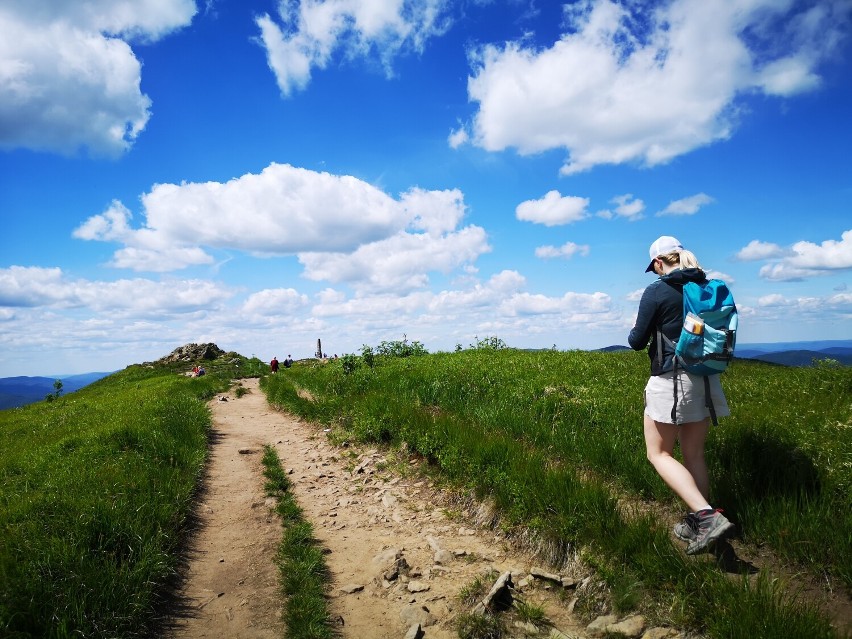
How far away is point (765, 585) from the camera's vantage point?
4.17 meters

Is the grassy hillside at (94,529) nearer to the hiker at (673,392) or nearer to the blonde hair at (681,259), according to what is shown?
the hiker at (673,392)

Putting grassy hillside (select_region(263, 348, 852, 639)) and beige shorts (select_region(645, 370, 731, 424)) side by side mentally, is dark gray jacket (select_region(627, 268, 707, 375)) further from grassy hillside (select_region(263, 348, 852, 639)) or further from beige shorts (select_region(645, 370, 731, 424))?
grassy hillside (select_region(263, 348, 852, 639))

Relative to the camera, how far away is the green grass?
5000mm

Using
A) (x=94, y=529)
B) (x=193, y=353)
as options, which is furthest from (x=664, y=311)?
(x=193, y=353)

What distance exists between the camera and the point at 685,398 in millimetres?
5238

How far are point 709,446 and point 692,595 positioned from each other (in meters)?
3.14

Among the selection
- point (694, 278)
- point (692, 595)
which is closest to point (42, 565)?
point (692, 595)

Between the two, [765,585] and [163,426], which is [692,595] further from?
[163,426]

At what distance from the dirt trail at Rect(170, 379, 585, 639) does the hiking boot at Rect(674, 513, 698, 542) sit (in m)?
1.41

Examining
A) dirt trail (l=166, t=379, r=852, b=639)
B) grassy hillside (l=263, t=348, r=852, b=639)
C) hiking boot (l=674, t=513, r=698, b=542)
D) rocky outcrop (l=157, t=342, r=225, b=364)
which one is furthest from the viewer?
rocky outcrop (l=157, t=342, r=225, b=364)

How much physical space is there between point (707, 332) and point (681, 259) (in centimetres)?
89

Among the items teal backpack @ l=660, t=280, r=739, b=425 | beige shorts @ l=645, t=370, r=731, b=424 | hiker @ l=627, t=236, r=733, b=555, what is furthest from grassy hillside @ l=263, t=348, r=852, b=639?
teal backpack @ l=660, t=280, r=739, b=425

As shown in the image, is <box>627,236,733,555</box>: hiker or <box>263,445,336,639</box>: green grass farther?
<box>627,236,733,555</box>: hiker

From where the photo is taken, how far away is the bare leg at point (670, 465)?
199 inches
